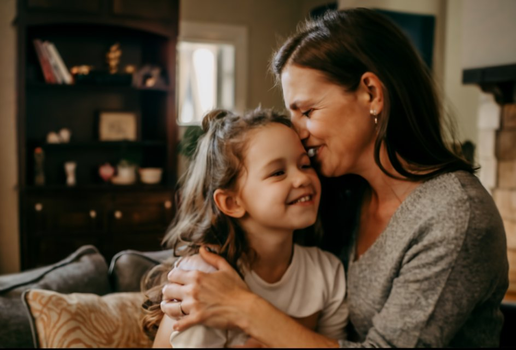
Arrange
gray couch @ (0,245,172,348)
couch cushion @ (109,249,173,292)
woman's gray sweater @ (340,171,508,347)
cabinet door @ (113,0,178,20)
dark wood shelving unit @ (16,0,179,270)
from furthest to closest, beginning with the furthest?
cabinet door @ (113,0,178,20) → dark wood shelving unit @ (16,0,179,270) → couch cushion @ (109,249,173,292) → gray couch @ (0,245,172,348) → woman's gray sweater @ (340,171,508,347)

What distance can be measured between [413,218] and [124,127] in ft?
11.9

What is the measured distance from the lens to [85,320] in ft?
5.27

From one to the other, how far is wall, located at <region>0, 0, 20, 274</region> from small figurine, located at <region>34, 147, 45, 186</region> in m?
0.41

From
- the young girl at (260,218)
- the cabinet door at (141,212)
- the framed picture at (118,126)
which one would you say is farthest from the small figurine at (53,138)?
the young girl at (260,218)

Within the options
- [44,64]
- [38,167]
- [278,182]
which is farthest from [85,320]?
[44,64]

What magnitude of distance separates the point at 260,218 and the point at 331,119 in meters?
0.31

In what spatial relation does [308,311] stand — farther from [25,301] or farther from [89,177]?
[89,177]

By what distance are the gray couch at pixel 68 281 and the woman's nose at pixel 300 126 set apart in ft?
2.71

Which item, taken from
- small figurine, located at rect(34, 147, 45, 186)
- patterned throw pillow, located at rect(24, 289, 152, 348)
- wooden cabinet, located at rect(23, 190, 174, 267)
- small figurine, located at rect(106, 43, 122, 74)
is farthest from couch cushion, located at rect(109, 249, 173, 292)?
small figurine, located at rect(106, 43, 122, 74)

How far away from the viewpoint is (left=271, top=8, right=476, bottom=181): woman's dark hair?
1326mm

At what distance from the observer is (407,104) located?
1.33 metres

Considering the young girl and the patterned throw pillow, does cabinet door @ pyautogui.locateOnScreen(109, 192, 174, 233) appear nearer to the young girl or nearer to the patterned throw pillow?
the patterned throw pillow

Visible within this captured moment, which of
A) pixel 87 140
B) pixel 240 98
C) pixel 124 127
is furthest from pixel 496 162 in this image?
pixel 87 140

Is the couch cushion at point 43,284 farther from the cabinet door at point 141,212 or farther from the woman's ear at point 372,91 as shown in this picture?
the cabinet door at point 141,212
